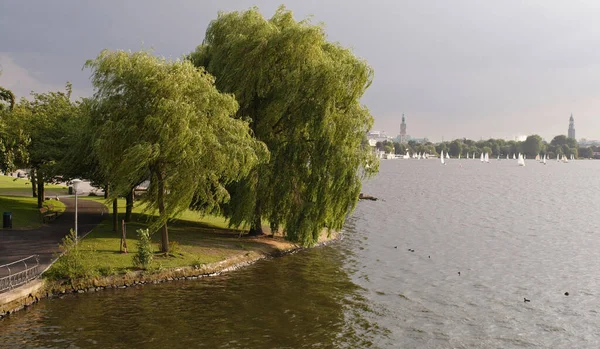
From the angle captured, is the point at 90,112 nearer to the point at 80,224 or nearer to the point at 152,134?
the point at 152,134

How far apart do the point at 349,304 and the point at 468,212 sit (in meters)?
51.7

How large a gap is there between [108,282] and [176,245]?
628 cm

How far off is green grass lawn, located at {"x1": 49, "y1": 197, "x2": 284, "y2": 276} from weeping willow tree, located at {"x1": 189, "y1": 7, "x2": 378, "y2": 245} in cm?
221

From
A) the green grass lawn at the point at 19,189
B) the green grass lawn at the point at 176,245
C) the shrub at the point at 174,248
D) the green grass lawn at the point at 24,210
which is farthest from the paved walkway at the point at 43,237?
the green grass lawn at the point at 19,189

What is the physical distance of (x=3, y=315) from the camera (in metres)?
22.9

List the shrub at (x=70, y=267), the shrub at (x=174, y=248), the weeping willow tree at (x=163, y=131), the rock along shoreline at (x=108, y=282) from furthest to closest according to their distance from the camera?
the shrub at (x=174, y=248) < the weeping willow tree at (x=163, y=131) < the shrub at (x=70, y=267) < the rock along shoreline at (x=108, y=282)

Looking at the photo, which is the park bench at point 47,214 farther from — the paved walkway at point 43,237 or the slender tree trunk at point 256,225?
the slender tree trunk at point 256,225

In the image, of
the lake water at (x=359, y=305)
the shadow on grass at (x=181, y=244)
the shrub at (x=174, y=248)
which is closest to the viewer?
the lake water at (x=359, y=305)

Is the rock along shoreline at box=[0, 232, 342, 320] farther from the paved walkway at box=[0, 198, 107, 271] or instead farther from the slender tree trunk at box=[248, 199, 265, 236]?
the slender tree trunk at box=[248, 199, 265, 236]

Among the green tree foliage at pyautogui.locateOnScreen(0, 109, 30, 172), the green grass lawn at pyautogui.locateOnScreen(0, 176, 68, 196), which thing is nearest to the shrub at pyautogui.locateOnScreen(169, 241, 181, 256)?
the green tree foliage at pyautogui.locateOnScreen(0, 109, 30, 172)

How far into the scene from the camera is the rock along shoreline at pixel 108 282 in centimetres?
2381

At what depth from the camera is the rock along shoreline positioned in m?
23.8

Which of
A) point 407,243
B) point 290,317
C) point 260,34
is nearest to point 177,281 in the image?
point 290,317

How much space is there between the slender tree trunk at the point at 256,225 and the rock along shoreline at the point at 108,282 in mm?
3606
